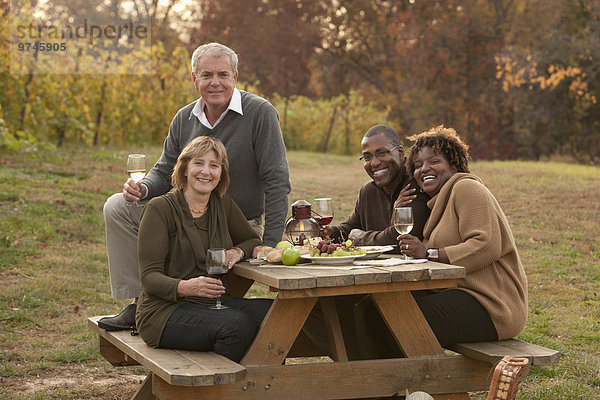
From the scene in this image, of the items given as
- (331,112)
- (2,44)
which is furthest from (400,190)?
(331,112)

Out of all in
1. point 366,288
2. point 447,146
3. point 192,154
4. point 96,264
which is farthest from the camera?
point 96,264

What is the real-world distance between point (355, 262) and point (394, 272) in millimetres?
337

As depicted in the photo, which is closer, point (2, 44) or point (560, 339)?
point (560, 339)

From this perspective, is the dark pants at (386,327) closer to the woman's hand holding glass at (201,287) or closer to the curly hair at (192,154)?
the woman's hand holding glass at (201,287)

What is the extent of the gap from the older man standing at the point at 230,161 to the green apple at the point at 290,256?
2.32 ft

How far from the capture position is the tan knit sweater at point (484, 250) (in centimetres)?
417

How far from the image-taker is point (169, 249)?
4199 mm

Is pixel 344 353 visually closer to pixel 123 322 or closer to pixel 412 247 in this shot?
pixel 412 247

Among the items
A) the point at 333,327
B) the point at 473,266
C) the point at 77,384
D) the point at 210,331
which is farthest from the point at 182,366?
the point at 77,384

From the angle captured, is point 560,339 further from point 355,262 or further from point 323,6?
point 323,6

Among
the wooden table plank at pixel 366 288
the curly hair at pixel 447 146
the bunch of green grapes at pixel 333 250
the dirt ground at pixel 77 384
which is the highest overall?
the curly hair at pixel 447 146

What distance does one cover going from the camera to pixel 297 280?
367 cm

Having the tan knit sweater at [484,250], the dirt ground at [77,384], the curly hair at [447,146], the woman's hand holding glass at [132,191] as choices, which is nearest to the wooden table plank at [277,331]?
the tan knit sweater at [484,250]

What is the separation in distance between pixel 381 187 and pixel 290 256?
A: 1.23m
